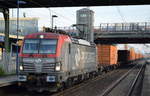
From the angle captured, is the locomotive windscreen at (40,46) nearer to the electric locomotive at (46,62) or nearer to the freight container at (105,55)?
the electric locomotive at (46,62)

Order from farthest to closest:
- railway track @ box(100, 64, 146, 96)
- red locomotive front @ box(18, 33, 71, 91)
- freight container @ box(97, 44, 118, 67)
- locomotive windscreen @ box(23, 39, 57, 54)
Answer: freight container @ box(97, 44, 118, 67)
railway track @ box(100, 64, 146, 96)
locomotive windscreen @ box(23, 39, 57, 54)
red locomotive front @ box(18, 33, 71, 91)

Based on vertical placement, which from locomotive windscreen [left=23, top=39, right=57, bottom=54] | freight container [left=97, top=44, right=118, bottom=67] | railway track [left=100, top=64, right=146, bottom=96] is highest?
locomotive windscreen [left=23, top=39, right=57, bottom=54]

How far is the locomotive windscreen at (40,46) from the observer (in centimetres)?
1583

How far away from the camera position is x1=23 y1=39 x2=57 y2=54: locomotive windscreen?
623 inches

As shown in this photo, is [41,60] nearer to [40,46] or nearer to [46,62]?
[46,62]

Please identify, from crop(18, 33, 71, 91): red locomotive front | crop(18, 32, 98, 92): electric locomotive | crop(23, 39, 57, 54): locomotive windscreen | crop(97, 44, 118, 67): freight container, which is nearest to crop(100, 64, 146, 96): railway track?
crop(18, 32, 98, 92): electric locomotive

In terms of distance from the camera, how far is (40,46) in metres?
16.1

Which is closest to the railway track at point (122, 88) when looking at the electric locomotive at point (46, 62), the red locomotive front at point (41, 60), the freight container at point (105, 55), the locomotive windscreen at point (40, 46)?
the electric locomotive at point (46, 62)

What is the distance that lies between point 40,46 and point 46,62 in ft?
3.59

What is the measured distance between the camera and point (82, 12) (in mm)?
47344

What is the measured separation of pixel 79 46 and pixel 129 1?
6.89 metres

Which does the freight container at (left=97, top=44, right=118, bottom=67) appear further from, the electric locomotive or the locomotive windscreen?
the locomotive windscreen

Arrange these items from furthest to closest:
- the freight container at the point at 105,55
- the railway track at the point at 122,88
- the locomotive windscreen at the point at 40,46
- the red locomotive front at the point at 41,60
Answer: the freight container at the point at 105,55, the railway track at the point at 122,88, the locomotive windscreen at the point at 40,46, the red locomotive front at the point at 41,60

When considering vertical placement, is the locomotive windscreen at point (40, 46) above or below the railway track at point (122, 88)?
above
